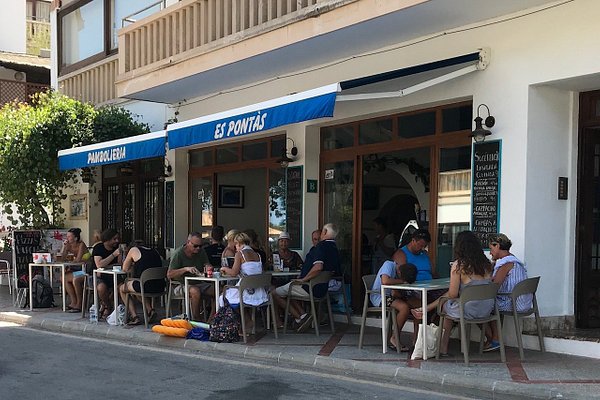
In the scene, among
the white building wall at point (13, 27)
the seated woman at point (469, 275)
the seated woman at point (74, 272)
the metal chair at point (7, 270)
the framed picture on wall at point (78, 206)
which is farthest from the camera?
the white building wall at point (13, 27)

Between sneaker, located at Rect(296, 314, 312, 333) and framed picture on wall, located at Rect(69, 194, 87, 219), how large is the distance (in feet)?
27.6

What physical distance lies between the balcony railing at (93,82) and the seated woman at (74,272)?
13.6ft

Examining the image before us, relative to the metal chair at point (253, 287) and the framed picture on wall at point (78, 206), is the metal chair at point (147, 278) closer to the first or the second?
the metal chair at point (253, 287)

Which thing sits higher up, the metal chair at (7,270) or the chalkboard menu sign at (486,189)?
the chalkboard menu sign at (486,189)

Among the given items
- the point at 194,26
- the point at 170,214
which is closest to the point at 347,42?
the point at 194,26

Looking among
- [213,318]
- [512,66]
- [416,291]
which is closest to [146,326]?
[213,318]

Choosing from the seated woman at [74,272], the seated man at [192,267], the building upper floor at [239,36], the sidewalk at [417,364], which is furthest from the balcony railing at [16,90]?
the sidewalk at [417,364]

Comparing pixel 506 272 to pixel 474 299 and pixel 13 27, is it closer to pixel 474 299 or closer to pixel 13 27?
pixel 474 299

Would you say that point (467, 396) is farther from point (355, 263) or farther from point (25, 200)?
point (25, 200)

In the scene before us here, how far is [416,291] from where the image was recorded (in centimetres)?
741

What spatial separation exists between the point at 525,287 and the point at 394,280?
1.35m

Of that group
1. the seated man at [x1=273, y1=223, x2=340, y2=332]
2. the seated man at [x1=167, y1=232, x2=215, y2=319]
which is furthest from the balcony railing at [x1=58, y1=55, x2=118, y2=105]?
the seated man at [x1=273, y1=223, x2=340, y2=332]

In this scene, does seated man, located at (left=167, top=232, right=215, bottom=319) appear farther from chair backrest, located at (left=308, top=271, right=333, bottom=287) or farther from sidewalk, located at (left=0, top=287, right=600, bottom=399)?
chair backrest, located at (left=308, top=271, right=333, bottom=287)

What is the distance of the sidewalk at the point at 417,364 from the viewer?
5.74 m
